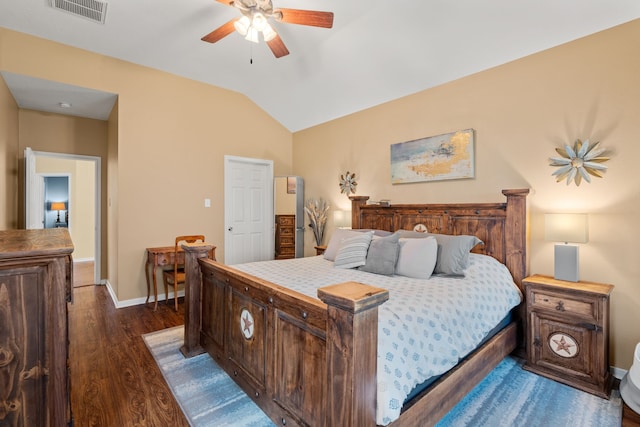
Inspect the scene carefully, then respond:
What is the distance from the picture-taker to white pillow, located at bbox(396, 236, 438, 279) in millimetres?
2488

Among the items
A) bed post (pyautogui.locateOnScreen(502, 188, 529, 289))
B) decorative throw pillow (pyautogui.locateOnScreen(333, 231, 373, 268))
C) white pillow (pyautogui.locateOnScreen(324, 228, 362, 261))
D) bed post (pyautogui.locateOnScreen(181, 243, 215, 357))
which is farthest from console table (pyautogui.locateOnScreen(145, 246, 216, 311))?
bed post (pyautogui.locateOnScreen(502, 188, 529, 289))

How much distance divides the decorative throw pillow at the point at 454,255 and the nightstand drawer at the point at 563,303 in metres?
0.57

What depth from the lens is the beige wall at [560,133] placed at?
231 cm

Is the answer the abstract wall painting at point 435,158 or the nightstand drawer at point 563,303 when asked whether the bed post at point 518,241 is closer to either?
the nightstand drawer at point 563,303

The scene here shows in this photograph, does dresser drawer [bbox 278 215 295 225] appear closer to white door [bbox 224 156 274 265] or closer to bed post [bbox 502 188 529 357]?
white door [bbox 224 156 274 265]

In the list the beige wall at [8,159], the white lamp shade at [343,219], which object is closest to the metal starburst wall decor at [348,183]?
the white lamp shade at [343,219]

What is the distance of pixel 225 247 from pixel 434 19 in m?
3.94

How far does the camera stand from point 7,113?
3.56 m

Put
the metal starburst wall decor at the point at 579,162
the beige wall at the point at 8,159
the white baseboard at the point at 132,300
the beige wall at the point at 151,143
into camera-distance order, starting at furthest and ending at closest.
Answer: the white baseboard at the point at 132,300
the beige wall at the point at 151,143
the beige wall at the point at 8,159
the metal starburst wall decor at the point at 579,162

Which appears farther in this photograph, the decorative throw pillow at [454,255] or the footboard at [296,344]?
the decorative throw pillow at [454,255]

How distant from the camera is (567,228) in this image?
2402mm

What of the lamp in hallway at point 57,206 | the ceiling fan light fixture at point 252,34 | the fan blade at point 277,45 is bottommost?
the lamp in hallway at point 57,206

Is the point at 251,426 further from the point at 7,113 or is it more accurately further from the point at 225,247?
the point at 7,113

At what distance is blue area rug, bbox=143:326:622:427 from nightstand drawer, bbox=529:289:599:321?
0.54 m
